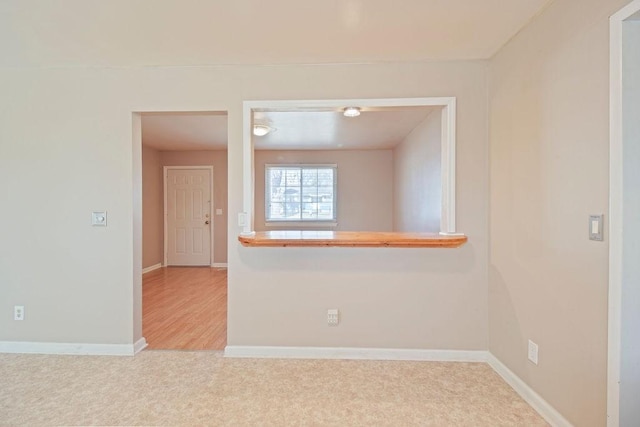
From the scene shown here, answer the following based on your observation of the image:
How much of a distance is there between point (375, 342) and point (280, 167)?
173 inches

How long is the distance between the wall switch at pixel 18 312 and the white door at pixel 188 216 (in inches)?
150

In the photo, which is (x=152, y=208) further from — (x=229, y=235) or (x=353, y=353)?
(x=353, y=353)

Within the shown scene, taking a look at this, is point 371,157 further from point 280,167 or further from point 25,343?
point 25,343

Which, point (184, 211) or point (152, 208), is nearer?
point (152, 208)

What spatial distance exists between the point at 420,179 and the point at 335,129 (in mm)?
1377

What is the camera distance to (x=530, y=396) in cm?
197

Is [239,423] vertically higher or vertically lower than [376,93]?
lower

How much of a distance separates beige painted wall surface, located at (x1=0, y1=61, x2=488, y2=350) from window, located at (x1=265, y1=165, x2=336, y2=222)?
373cm

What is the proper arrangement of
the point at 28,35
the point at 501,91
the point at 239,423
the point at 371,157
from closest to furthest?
the point at 239,423
the point at 28,35
the point at 501,91
the point at 371,157

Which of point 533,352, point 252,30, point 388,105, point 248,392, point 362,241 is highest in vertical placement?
point 252,30

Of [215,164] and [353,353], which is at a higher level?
[215,164]

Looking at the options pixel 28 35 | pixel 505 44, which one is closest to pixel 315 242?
pixel 505 44

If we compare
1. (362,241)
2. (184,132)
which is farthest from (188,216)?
(362,241)

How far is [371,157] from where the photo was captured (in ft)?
20.5
